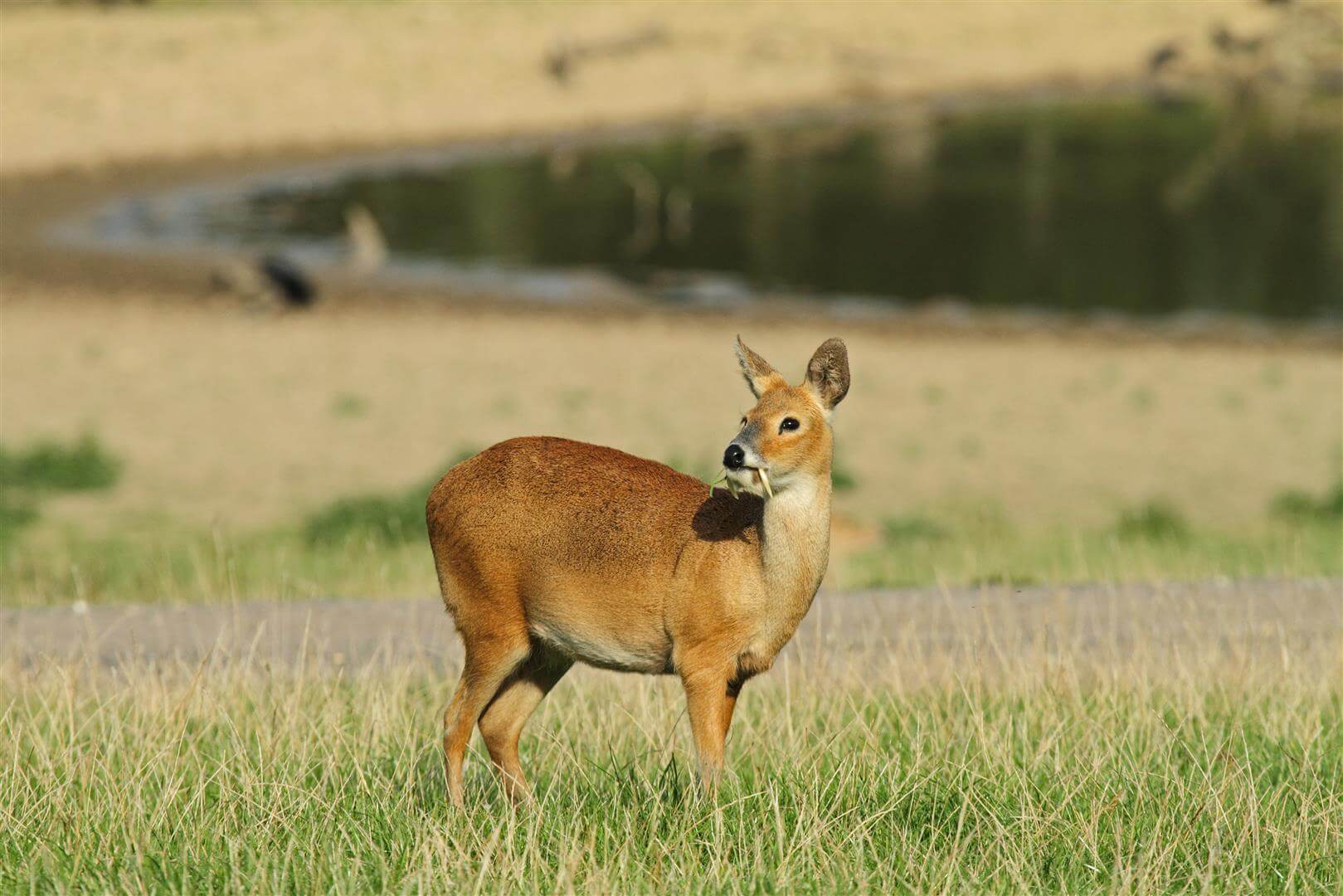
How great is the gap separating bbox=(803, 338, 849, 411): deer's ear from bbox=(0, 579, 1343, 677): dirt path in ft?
13.1

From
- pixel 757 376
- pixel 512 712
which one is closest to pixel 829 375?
pixel 757 376

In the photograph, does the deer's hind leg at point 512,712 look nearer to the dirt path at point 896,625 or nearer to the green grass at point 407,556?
the dirt path at point 896,625

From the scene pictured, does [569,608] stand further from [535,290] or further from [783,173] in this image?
[783,173]

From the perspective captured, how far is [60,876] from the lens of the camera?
18.1 feet

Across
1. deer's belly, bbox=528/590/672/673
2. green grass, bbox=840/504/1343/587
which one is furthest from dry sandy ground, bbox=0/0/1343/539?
deer's belly, bbox=528/590/672/673

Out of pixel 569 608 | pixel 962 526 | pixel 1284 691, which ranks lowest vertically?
pixel 962 526

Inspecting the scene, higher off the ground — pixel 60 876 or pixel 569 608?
pixel 569 608

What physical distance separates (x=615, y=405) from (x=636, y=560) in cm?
1547

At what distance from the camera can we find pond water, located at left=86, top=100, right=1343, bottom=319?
31594 mm

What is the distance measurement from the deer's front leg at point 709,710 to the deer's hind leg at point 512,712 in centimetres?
77

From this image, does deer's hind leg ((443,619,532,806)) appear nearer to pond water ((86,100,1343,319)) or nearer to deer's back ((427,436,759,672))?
deer's back ((427,436,759,672))

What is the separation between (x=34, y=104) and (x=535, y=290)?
65.2ft

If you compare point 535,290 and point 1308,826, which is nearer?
point 1308,826

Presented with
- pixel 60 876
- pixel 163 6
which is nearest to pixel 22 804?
pixel 60 876
